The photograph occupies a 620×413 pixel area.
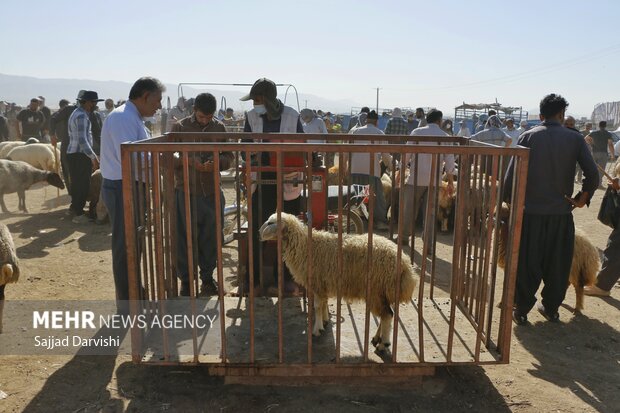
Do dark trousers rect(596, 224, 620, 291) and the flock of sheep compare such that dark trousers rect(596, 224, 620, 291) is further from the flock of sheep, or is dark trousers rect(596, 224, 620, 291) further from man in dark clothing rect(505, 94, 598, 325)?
the flock of sheep

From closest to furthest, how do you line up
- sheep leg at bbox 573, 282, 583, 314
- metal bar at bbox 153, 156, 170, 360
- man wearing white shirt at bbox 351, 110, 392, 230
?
metal bar at bbox 153, 156, 170, 360 → sheep leg at bbox 573, 282, 583, 314 → man wearing white shirt at bbox 351, 110, 392, 230

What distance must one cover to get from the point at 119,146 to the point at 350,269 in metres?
2.28

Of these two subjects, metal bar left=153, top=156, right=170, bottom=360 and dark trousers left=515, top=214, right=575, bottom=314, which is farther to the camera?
dark trousers left=515, top=214, right=575, bottom=314

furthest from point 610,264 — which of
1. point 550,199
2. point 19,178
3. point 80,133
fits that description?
point 19,178

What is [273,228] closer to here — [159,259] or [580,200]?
[159,259]

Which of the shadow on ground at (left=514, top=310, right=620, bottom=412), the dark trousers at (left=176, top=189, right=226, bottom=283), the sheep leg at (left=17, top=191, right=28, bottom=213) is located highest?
the dark trousers at (left=176, top=189, right=226, bottom=283)

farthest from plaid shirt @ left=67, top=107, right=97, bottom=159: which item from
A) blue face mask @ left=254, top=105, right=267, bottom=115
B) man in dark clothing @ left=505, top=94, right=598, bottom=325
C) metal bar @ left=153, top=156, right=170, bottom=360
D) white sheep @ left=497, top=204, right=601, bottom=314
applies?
man in dark clothing @ left=505, top=94, right=598, bottom=325

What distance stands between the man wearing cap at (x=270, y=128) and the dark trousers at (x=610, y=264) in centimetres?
367

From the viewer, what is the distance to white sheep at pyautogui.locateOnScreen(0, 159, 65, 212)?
975cm

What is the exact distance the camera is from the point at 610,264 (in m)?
5.70

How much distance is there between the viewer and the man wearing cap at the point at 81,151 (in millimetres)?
8219

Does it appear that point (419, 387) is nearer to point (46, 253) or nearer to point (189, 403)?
point (189, 403)

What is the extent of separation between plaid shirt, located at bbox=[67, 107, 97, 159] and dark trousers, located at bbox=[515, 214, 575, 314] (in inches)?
267

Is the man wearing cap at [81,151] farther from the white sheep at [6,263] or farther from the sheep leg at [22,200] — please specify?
the white sheep at [6,263]
